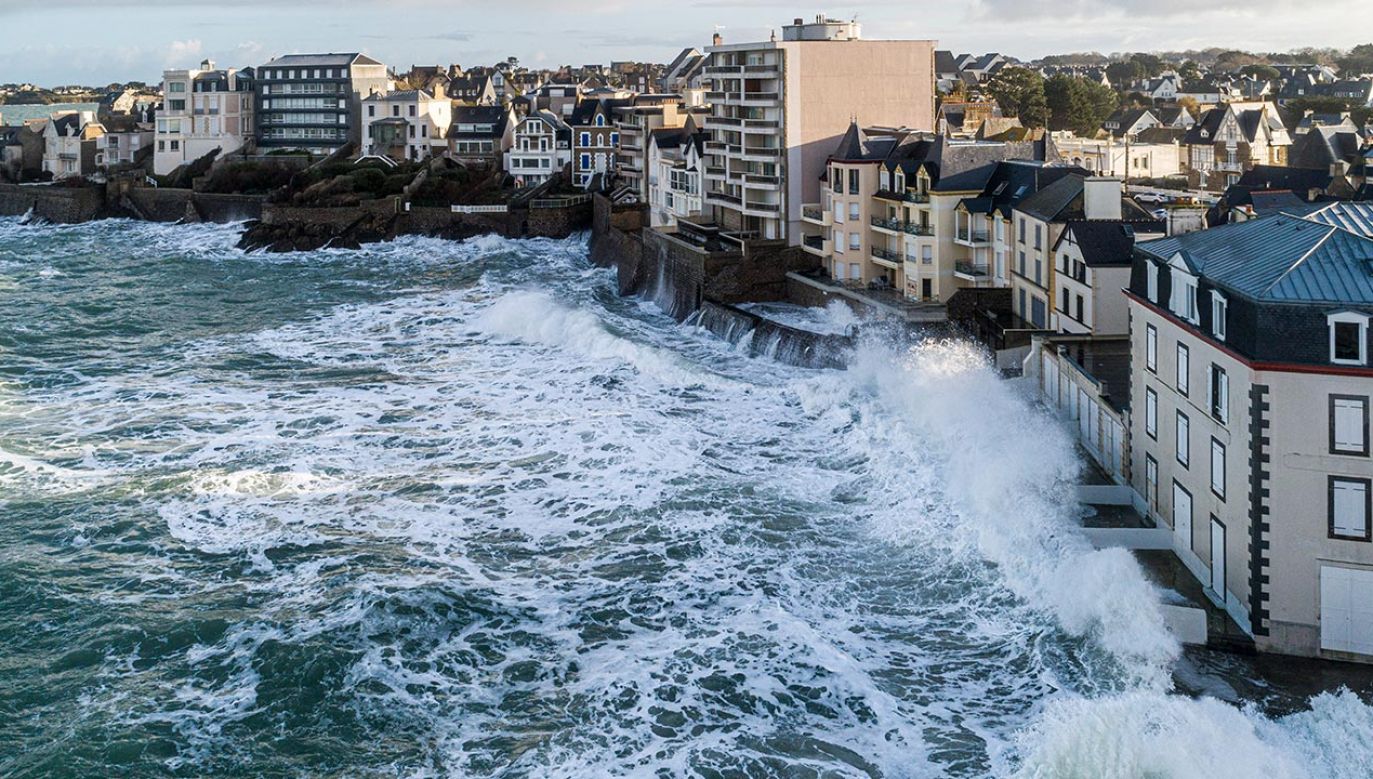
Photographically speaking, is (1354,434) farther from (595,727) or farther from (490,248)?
(490,248)

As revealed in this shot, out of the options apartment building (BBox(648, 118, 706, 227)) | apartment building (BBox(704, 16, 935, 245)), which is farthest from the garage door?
apartment building (BBox(648, 118, 706, 227))

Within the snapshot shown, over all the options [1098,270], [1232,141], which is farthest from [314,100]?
[1098,270]

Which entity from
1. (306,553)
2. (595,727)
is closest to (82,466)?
(306,553)

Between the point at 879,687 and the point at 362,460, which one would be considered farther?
the point at 362,460

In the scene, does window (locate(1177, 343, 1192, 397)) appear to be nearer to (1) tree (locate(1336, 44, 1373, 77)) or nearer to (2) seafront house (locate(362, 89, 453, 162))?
(2) seafront house (locate(362, 89, 453, 162))

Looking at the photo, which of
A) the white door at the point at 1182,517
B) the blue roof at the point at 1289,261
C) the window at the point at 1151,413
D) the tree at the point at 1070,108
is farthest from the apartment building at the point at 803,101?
the tree at the point at 1070,108


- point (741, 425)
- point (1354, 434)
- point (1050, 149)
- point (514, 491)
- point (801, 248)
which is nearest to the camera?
point (1354, 434)
